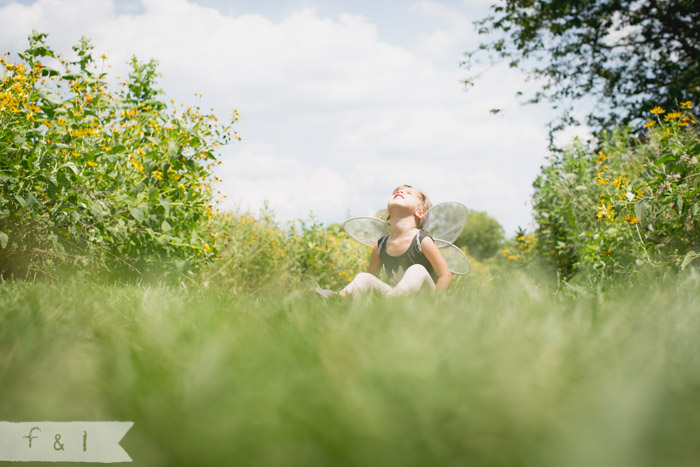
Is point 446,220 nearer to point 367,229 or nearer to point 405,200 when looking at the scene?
point 405,200

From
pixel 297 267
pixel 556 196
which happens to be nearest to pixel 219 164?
pixel 297 267

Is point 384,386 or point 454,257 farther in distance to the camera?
point 454,257

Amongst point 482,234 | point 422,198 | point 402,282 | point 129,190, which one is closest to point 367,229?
point 422,198

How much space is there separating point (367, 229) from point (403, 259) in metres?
0.57

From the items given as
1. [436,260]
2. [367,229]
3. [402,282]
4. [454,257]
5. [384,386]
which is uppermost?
[367,229]

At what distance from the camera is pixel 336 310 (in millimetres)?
1410

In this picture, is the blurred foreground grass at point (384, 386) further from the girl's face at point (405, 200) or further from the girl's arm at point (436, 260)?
the girl's face at point (405, 200)

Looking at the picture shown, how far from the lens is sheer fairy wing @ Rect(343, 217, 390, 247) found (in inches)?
145

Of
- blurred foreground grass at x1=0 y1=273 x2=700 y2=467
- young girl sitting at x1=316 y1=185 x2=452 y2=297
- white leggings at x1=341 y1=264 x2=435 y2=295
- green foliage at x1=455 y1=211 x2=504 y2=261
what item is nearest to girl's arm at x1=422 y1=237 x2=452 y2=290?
young girl sitting at x1=316 y1=185 x2=452 y2=297

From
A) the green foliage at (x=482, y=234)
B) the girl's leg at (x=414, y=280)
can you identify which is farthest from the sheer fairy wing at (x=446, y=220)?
the green foliage at (x=482, y=234)

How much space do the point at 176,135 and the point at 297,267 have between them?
311 cm

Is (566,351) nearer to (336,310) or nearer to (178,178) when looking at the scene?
(336,310)

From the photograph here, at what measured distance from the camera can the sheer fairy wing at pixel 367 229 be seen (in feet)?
12.1

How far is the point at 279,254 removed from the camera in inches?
244
